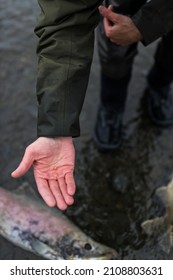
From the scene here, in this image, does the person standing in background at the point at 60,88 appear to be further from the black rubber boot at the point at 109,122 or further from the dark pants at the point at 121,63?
the black rubber boot at the point at 109,122

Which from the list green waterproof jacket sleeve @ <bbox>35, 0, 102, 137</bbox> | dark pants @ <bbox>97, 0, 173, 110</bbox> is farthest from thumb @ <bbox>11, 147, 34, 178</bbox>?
dark pants @ <bbox>97, 0, 173, 110</bbox>

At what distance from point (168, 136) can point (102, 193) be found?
2.83 feet

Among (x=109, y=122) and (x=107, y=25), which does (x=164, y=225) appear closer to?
(x=109, y=122)

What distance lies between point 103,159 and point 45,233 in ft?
3.21

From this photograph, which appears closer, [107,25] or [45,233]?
[107,25]

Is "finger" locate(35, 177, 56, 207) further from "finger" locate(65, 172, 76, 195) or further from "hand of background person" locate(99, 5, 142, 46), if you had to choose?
"hand of background person" locate(99, 5, 142, 46)

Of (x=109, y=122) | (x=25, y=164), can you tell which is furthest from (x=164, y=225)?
(x=25, y=164)

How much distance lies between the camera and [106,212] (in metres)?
3.38

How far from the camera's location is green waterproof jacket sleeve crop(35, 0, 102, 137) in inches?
86.6

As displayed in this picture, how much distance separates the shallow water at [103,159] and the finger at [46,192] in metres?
0.98

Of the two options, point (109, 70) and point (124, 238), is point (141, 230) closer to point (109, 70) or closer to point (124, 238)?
point (124, 238)

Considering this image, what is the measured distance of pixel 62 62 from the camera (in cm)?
221

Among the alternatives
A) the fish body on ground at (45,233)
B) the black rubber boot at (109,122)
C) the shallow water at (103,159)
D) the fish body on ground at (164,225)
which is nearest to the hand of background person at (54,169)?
the fish body on ground at (45,233)

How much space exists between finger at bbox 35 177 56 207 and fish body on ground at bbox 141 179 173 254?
121cm
